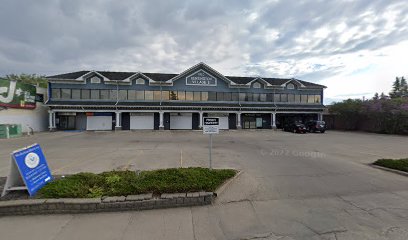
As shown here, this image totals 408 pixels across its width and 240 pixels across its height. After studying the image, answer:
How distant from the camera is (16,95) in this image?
2398cm

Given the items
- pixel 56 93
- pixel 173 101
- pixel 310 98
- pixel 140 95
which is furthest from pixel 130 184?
pixel 310 98

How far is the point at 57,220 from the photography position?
4254 mm

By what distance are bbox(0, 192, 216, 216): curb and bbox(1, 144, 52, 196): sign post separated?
1.55 ft

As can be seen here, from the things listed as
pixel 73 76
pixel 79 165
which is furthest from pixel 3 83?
pixel 79 165

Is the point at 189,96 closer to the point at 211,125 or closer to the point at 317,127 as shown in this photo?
the point at 317,127

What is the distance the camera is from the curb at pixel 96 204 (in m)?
4.48

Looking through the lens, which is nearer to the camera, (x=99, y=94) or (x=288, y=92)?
(x=99, y=94)

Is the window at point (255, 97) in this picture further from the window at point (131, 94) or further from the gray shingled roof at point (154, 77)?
the window at point (131, 94)

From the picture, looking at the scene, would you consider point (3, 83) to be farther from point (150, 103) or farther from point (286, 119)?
point (286, 119)

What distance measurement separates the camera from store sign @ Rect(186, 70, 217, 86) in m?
32.1

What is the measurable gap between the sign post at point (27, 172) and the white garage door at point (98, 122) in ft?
85.1

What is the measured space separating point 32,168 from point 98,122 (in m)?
26.7

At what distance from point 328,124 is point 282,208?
37643mm

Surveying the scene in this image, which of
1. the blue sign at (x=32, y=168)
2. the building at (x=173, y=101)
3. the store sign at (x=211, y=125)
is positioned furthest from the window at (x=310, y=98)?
the blue sign at (x=32, y=168)
